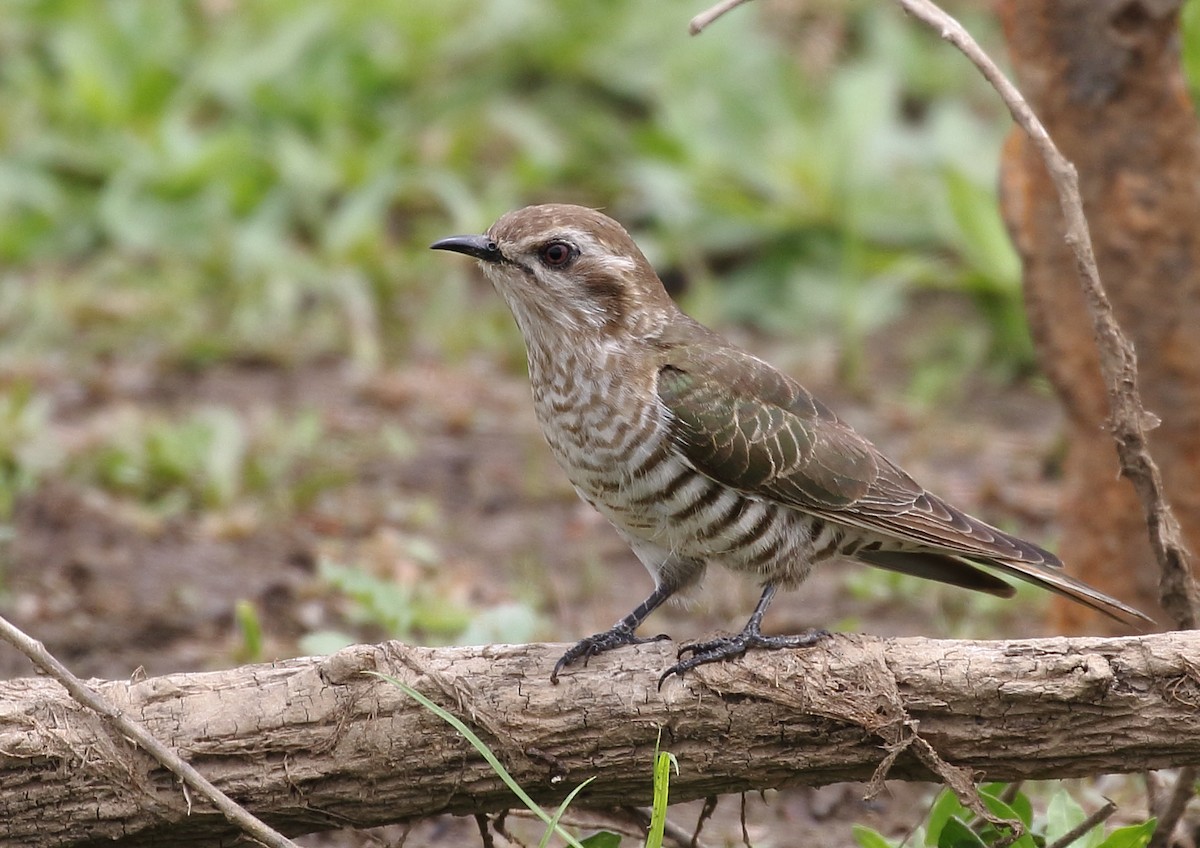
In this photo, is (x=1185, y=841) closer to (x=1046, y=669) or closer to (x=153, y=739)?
(x=1046, y=669)

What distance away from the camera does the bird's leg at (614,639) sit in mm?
3604

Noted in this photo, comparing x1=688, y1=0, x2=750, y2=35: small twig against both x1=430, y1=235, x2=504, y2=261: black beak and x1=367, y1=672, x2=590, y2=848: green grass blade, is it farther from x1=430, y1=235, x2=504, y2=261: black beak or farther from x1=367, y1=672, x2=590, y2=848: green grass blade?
x1=367, y1=672, x2=590, y2=848: green grass blade

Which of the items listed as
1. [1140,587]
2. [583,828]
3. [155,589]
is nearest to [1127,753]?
[583,828]

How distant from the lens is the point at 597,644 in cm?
376

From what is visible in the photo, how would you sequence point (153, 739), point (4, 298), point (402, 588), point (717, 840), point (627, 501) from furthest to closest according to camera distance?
point (4, 298) < point (402, 588) < point (717, 840) < point (627, 501) < point (153, 739)

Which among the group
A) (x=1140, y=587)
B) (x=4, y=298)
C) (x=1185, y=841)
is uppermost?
(x=4, y=298)

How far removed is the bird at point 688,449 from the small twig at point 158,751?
3.29 feet

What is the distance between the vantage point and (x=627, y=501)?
4.05m

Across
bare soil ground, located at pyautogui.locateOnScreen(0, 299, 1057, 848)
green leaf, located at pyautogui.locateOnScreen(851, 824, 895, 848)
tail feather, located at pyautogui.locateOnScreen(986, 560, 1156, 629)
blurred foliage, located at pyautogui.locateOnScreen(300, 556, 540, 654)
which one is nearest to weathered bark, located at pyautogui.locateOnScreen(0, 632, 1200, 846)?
green leaf, located at pyautogui.locateOnScreen(851, 824, 895, 848)

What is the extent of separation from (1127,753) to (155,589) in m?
3.53

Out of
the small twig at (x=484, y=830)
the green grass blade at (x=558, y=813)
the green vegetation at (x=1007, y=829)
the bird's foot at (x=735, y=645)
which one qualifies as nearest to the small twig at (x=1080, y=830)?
the green vegetation at (x=1007, y=829)

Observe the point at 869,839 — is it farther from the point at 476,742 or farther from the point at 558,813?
the point at 476,742

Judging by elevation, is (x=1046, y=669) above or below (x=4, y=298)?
below

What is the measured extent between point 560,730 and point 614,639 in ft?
1.66
